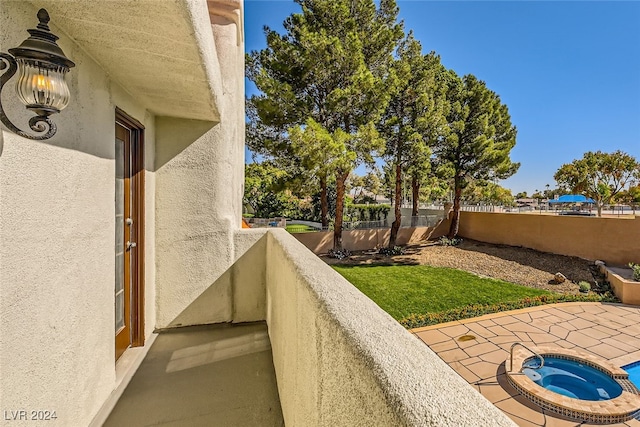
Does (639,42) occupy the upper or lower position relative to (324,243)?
upper

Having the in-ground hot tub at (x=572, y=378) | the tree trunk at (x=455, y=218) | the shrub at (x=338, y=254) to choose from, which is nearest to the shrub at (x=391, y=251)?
the shrub at (x=338, y=254)

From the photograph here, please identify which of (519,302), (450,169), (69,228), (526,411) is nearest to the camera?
(69,228)

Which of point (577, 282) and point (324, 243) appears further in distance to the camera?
point (324, 243)

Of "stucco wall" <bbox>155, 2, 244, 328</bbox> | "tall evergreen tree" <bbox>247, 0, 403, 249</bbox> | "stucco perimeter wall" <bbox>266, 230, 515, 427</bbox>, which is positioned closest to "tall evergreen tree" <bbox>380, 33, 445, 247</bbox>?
"tall evergreen tree" <bbox>247, 0, 403, 249</bbox>

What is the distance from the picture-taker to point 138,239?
3.65m

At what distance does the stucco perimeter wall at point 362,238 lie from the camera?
53.2ft

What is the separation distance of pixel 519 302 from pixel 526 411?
5782 millimetres

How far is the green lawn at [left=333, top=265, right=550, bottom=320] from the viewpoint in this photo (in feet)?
31.4

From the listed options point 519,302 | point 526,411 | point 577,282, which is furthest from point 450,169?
point 526,411

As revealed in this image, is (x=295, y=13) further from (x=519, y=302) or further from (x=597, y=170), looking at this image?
(x=597, y=170)

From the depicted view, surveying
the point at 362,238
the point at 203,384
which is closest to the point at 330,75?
the point at 362,238

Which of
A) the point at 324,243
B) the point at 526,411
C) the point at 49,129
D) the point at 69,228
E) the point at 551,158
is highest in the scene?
the point at 551,158

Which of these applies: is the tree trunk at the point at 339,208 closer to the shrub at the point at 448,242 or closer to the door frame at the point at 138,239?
the shrub at the point at 448,242

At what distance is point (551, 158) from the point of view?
1833 inches
